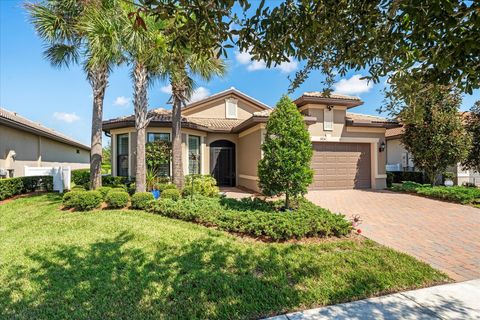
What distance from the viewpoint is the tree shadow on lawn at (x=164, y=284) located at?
3127mm

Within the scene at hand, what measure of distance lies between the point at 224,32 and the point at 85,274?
414 centimetres

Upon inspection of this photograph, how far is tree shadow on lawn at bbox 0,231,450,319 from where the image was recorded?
123 inches

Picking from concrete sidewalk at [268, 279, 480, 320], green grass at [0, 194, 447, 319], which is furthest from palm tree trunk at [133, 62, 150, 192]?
concrete sidewalk at [268, 279, 480, 320]

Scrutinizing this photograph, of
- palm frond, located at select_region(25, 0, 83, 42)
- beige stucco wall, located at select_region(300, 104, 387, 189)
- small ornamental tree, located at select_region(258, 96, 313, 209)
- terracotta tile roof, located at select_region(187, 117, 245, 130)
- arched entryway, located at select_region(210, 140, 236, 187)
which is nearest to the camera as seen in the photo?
small ornamental tree, located at select_region(258, 96, 313, 209)

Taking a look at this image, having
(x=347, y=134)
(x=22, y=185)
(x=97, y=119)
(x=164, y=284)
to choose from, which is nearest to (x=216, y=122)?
(x=97, y=119)

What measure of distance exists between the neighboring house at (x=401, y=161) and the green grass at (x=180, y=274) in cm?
1428

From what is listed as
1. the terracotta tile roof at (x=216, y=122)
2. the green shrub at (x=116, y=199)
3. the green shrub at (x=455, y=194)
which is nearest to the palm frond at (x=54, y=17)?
the green shrub at (x=116, y=199)

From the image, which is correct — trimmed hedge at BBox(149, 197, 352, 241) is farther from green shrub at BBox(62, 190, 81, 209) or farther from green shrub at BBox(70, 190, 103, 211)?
green shrub at BBox(62, 190, 81, 209)

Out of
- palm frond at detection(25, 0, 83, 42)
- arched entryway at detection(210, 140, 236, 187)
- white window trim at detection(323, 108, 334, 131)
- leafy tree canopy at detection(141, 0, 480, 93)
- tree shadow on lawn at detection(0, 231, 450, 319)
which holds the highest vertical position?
palm frond at detection(25, 0, 83, 42)

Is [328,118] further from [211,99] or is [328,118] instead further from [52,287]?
[52,287]

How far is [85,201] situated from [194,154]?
22.1ft

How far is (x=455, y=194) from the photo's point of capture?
10.0 metres

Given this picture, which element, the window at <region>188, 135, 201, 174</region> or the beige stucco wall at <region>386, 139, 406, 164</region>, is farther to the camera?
the beige stucco wall at <region>386, 139, 406, 164</region>

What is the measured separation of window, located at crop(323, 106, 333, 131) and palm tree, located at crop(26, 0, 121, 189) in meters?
9.79
